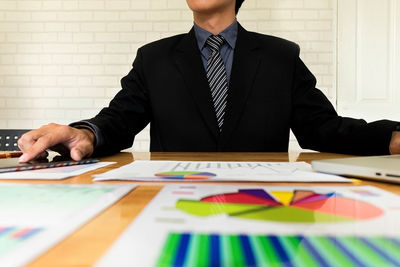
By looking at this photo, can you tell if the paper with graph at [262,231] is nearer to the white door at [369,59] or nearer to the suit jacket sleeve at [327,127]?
the suit jacket sleeve at [327,127]

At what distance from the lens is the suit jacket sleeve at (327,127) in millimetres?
907

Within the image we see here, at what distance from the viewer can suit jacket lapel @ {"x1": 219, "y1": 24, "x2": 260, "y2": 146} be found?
1291mm

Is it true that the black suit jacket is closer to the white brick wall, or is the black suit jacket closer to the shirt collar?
the shirt collar

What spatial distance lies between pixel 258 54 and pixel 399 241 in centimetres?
128

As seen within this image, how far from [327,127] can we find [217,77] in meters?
0.45

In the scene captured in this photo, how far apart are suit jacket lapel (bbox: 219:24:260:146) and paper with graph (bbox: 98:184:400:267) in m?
0.91

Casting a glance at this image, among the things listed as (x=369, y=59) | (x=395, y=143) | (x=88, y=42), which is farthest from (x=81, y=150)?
(x=369, y=59)

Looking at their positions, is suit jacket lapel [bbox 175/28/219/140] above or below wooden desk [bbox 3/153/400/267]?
above

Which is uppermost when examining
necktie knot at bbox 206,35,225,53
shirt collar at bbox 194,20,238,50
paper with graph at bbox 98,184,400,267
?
shirt collar at bbox 194,20,238,50

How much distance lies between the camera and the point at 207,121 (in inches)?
50.7

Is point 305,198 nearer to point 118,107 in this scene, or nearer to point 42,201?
point 42,201

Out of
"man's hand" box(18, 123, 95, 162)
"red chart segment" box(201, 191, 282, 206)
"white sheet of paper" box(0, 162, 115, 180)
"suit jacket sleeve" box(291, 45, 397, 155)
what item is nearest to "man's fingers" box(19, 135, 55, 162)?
"man's hand" box(18, 123, 95, 162)

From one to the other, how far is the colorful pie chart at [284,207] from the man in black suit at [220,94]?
2.73 ft

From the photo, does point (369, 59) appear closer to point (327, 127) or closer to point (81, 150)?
point (327, 127)
